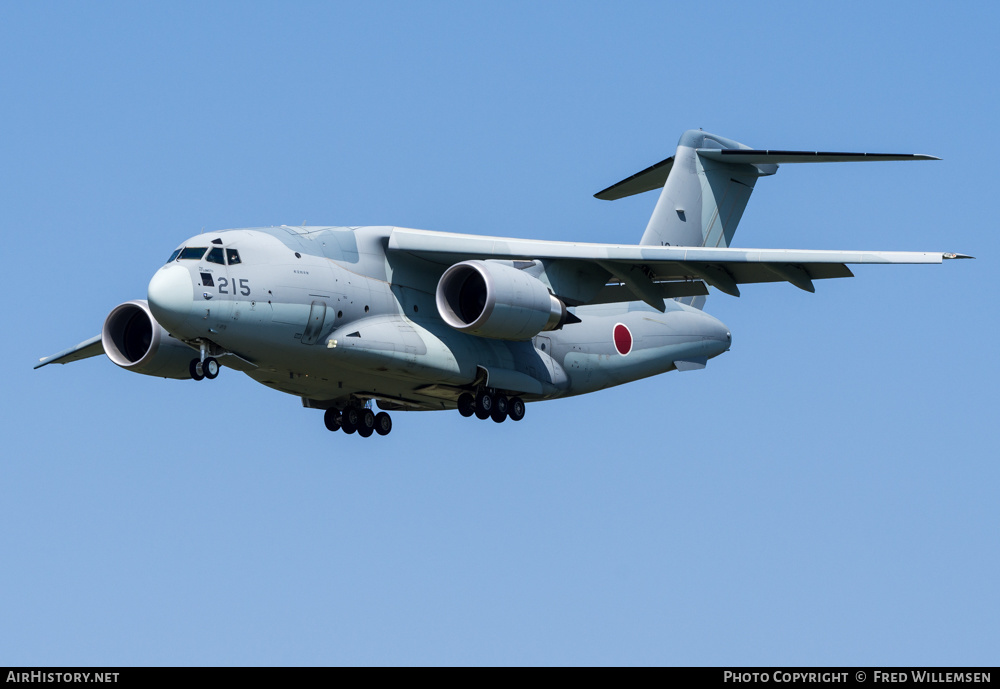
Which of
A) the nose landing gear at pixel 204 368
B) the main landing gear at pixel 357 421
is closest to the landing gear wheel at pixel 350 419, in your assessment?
the main landing gear at pixel 357 421

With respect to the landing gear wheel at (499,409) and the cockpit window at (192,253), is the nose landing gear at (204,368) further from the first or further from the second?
the landing gear wheel at (499,409)

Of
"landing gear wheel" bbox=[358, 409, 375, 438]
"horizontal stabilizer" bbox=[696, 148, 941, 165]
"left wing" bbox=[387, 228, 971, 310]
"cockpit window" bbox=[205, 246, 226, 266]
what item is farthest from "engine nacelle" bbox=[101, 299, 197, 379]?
"horizontal stabilizer" bbox=[696, 148, 941, 165]

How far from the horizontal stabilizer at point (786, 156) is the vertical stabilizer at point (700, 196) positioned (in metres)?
0.11

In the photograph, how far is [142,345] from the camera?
1608 centimetres

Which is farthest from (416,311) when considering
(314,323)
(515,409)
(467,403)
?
(515,409)

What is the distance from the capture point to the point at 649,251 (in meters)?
15.7

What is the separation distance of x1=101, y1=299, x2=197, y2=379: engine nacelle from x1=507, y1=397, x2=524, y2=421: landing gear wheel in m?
3.35

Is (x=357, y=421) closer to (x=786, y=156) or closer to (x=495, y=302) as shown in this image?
(x=495, y=302)

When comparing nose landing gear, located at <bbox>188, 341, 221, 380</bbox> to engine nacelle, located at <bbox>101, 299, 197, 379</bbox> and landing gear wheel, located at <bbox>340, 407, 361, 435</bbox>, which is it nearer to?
engine nacelle, located at <bbox>101, 299, 197, 379</bbox>

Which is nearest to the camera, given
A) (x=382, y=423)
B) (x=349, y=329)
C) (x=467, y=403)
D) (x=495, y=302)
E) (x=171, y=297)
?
(x=171, y=297)

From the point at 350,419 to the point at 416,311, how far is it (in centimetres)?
162

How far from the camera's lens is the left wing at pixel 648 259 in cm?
1527
